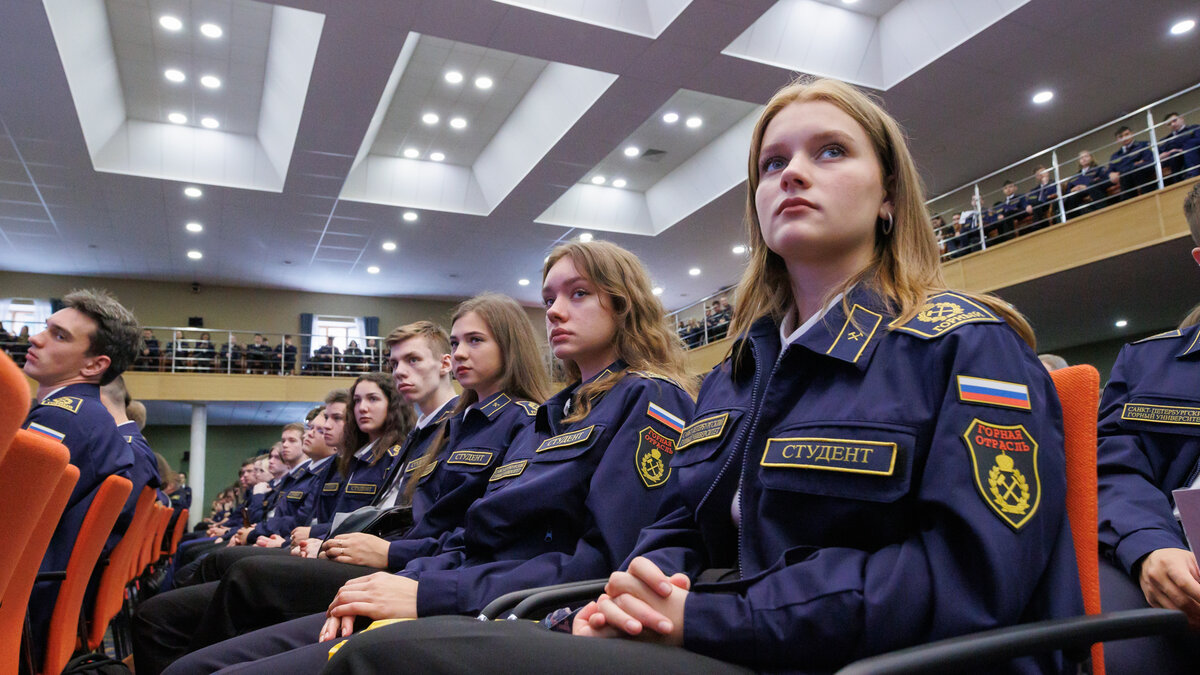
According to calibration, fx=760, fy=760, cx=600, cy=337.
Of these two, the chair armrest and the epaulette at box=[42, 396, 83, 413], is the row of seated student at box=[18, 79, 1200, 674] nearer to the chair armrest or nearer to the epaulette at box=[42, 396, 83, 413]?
the chair armrest

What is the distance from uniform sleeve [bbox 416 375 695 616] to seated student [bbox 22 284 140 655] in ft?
3.83

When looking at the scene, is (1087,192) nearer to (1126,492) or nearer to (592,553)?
(1126,492)

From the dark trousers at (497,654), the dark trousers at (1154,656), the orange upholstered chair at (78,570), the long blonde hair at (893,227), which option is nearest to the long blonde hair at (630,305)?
the long blonde hair at (893,227)

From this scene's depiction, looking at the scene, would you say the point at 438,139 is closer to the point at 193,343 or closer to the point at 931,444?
the point at 193,343

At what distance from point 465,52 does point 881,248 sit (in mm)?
9263

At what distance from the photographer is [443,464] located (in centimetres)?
233

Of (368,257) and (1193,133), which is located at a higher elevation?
(368,257)

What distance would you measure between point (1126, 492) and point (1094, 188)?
7091mm

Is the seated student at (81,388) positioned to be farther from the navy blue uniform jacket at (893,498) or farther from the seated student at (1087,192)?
the seated student at (1087,192)

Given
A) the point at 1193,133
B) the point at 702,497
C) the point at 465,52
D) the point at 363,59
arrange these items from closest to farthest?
the point at 702,497, the point at 1193,133, the point at 363,59, the point at 465,52

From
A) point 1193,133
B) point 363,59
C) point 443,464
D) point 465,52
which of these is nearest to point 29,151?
point 363,59

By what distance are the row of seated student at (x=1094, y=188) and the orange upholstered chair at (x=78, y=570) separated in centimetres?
653

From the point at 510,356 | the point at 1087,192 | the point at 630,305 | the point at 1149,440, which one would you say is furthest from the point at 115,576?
the point at 1087,192

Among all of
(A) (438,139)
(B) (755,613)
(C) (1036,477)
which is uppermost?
(A) (438,139)
